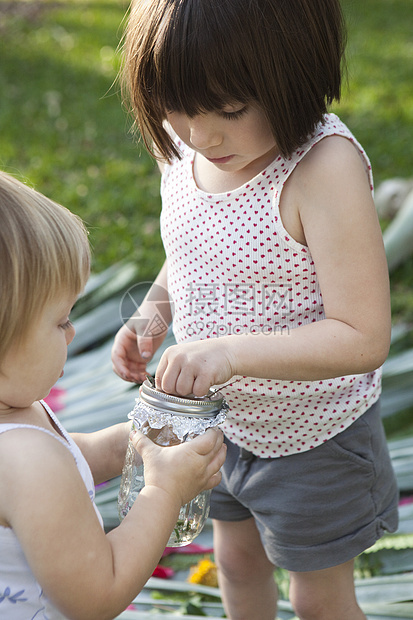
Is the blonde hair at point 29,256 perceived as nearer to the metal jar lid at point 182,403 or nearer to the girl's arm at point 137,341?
the metal jar lid at point 182,403

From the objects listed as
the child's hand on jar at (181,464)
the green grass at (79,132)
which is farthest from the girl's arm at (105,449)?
the green grass at (79,132)

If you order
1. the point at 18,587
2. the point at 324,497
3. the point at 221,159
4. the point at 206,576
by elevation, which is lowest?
the point at 206,576

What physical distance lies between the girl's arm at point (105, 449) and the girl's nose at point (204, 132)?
1.85 ft

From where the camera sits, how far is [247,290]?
1.52 metres

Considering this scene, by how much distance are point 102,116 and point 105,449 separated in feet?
14.9

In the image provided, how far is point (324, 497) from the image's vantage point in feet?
5.21

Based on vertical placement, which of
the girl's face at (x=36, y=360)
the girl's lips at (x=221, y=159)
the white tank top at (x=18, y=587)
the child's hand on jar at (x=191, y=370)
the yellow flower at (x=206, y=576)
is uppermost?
the girl's lips at (x=221, y=159)

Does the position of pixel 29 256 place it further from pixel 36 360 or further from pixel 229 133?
pixel 229 133

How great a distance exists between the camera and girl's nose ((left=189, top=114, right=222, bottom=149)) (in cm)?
133

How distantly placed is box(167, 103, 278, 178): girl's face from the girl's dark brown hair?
22mm

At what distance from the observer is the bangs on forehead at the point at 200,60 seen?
1.25 metres

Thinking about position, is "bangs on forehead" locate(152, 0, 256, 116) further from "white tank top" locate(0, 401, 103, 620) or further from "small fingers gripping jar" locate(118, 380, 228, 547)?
"white tank top" locate(0, 401, 103, 620)

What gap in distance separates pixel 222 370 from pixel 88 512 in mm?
327

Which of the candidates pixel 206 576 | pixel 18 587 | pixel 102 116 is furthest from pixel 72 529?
pixel 102 116
